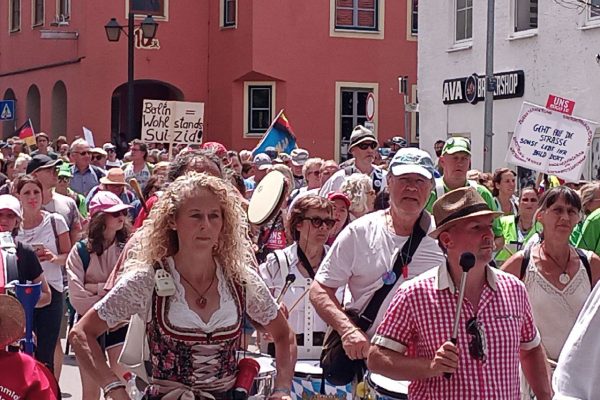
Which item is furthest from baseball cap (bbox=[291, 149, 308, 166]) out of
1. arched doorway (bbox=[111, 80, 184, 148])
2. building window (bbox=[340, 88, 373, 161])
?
arched doorway (bbox=[111, 80, 184, 148])

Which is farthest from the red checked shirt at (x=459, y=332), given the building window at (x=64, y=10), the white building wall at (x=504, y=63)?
the building window at (x=64, y=10)

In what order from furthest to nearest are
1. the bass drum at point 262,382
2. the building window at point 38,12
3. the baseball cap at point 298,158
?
the building window at point 38,12 → the baseball cap at point 298,158 → the bass drum at point 262,382

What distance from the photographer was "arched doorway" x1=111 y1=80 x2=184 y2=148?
36.7 metres

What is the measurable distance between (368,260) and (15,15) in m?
38.8

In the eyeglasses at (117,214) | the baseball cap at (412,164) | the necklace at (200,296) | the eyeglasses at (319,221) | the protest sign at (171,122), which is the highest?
the protest sign at (171,122)

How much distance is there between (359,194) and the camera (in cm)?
1086

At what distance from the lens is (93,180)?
1609 cm

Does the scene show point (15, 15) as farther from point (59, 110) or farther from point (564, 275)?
point (564, 275)

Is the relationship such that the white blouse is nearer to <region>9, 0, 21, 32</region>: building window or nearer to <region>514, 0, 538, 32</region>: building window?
<region>514, 0, 538, 32</region>: building window

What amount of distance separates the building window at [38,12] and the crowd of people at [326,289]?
104ft

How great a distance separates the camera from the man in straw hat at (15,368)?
4.44 m

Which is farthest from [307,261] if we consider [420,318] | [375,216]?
[420,318]

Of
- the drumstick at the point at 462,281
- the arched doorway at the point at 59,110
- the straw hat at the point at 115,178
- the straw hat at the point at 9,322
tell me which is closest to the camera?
the drumstick at the point at 462,281

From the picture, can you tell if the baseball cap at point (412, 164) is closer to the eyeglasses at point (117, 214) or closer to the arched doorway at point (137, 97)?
the eyeglasses at point (117, 214)
